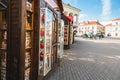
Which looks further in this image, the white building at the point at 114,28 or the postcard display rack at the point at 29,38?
the white building at the point at 114,28

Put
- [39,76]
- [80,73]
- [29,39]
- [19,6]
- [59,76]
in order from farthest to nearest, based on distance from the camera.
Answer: [80,73] → [59,76] → [39,76] → [29,39] → [19,6]

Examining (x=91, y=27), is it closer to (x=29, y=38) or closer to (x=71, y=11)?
(x=71, y=11)

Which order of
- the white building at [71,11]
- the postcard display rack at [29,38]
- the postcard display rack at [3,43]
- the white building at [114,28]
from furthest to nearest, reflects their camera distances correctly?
the white building at [114,28], the white building at [71,11], the postcard display rack at [29,38], the postcard display rack at [3,43]

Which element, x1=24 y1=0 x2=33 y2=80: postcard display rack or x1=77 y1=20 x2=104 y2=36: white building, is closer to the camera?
x1=24 y1=0 x2=33 y2=80: postcard display rack

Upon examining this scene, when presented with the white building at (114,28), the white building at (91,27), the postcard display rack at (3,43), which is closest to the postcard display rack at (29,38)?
the postcard display rack at (3,43)

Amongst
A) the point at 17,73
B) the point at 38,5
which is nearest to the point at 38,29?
the point at 38,5

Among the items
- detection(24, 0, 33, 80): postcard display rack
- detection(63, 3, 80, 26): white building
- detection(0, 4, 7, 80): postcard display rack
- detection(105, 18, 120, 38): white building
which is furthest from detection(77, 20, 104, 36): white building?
detection(0, 4, 7, 80): postcard display rack

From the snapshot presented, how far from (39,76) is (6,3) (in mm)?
1957

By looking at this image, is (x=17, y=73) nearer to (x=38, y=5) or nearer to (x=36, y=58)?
(x=36, y=58)

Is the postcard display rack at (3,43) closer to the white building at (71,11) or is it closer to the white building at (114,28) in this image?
the white building at (71,11)

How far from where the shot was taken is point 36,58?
3.60m

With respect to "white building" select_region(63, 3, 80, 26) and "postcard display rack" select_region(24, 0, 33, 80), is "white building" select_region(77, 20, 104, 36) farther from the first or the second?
"postcard display rack" select_region(24, 0, 33, 80)

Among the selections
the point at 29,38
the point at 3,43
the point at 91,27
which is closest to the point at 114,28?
the point at 91,27

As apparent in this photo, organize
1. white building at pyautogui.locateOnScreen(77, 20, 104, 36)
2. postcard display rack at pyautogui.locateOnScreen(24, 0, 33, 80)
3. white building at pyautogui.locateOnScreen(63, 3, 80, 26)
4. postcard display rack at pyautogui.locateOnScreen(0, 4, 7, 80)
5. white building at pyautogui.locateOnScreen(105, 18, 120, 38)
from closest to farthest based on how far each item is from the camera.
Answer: postcard display rack at pyautogui.locateOnScreen(0, 4, 7, 80) → postcard display rack at pyautogui.locateOnScreen(24, 0, 33, 80) → white building at pyautogui.locateOnScreen(63, 3, 80, 26) → white building at pyautogui.locateOnScreen(105, 18, 120, 38) → white building at pyautogui.locateOnScreen(77, 20, 104, 36)
